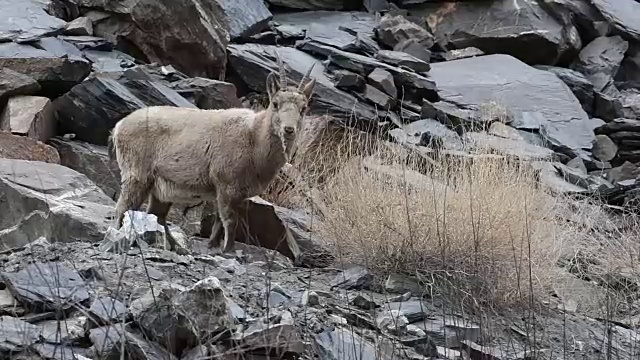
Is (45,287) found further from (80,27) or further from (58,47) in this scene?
(80,27)

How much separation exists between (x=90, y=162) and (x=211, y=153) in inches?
118

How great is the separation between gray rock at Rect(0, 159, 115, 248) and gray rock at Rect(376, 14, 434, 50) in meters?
7.67

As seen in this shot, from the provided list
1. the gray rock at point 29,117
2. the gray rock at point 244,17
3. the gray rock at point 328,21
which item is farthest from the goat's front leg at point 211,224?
the gray rock at point 328,21

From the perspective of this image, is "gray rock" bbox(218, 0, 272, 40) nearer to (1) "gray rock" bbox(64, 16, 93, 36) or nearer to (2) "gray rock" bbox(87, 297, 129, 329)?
(1) "gray rock" bbox(64, 16, 93, 36)

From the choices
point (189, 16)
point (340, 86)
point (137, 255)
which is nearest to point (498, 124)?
point (340, 86)

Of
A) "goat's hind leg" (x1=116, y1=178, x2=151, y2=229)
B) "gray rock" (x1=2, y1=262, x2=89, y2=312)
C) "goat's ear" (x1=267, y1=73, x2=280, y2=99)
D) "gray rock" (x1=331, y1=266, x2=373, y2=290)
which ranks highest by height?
"goat's ear" (x1=267, y1=73, x2=280, y2=99)

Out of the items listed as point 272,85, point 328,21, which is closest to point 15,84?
point 272,85

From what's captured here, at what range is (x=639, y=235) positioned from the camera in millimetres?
10547

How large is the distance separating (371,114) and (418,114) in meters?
0.93

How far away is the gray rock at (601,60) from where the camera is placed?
16.9m

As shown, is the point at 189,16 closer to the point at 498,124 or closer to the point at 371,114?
the point at 371,114

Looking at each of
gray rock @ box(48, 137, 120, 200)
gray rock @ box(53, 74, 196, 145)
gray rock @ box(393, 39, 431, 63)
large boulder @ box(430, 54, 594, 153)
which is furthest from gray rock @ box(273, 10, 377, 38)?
gray rock @ box(48, 137, 120, 200)

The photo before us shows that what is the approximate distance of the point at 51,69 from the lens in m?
11.5

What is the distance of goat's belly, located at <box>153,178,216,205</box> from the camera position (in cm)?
829
